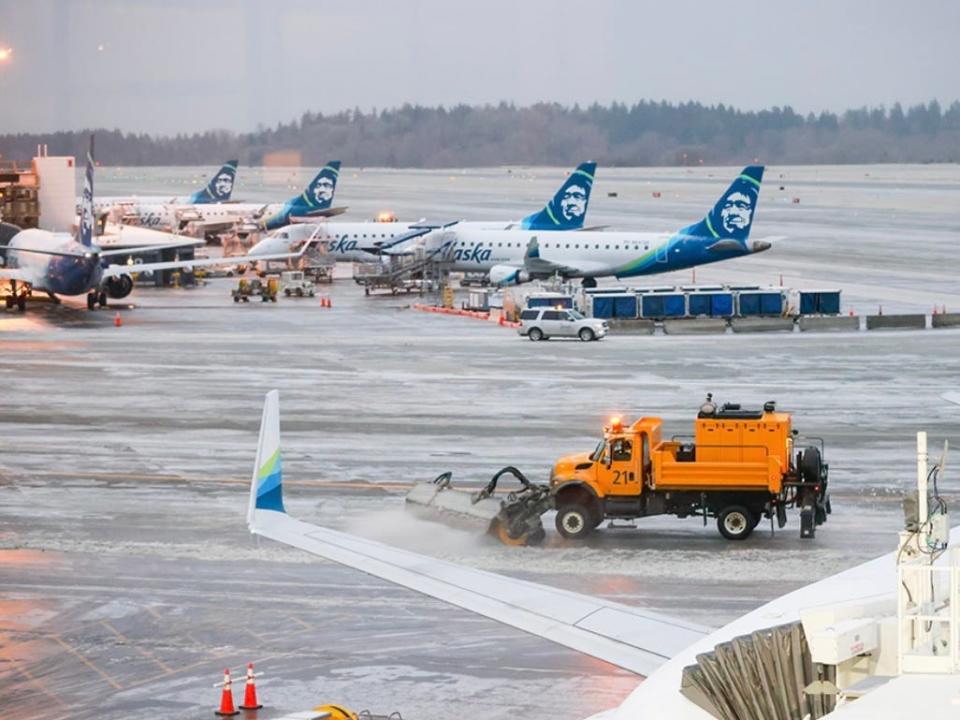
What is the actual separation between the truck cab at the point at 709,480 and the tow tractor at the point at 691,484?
2cm

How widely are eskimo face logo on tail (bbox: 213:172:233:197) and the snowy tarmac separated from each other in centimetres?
7073

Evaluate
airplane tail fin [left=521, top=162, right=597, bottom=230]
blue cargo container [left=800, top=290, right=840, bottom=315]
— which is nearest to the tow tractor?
blue cargo container [left=800, top=290, right=840, bottom=315]

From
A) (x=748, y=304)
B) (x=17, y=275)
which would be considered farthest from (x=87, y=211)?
(x=748, y=304)

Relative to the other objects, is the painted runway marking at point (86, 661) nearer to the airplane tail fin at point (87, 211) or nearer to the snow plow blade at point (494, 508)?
the snow plow blade at point (494, 508)

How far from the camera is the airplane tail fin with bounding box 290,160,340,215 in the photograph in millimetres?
128875

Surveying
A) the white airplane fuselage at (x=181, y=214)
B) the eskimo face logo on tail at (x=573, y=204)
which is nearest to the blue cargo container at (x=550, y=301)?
the eskimo face logo on tail at (x=573, y=204)

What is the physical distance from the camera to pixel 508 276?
3376 inches

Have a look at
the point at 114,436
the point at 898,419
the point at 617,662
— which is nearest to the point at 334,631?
the point at 617,662

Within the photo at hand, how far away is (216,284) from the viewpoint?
95.5 m

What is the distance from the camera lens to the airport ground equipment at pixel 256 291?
84.2m

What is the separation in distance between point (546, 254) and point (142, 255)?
23647 mm

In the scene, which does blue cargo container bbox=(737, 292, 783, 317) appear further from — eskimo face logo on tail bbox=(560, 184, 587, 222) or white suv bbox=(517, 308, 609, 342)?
eskimo face logo on tail bbox=(560, 184, 587, 222)

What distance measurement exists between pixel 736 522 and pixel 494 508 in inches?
175

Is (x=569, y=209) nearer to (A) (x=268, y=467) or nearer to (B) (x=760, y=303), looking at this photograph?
(B) (x=760, y=303)
